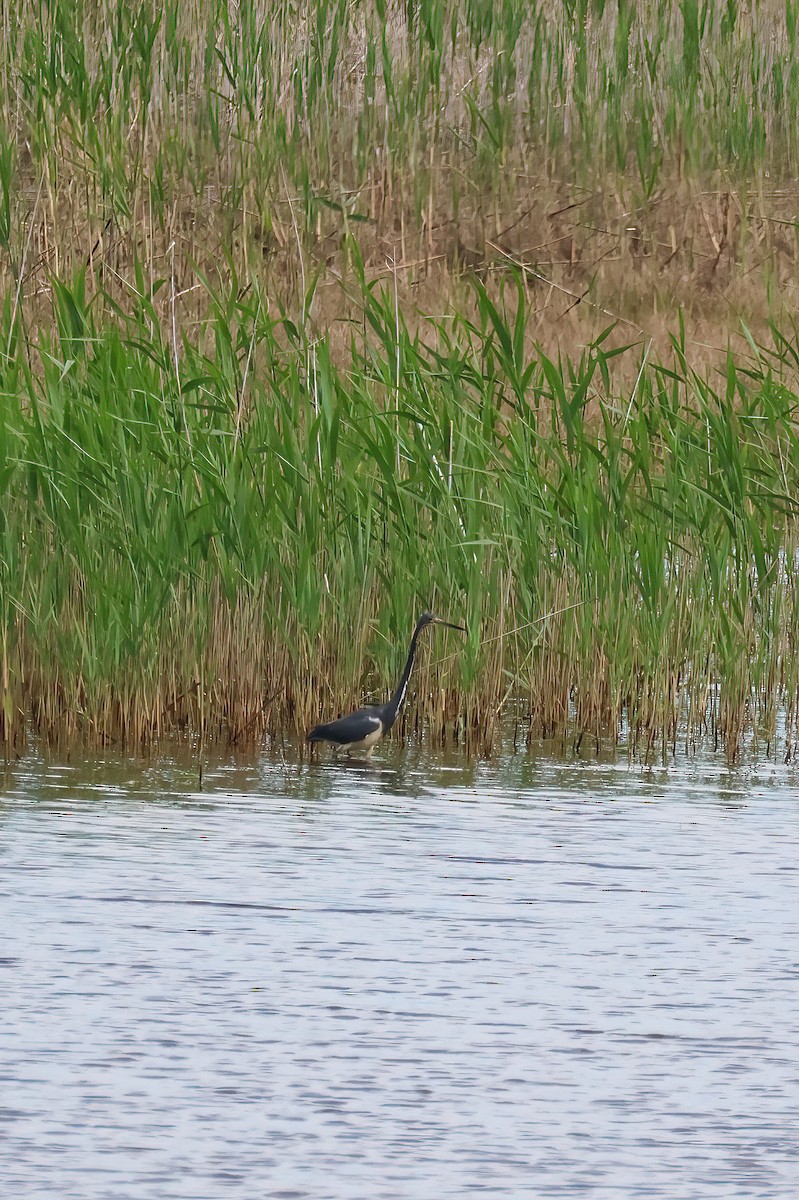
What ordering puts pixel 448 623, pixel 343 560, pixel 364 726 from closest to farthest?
pixel 364 726, pixel 448 623, pixel 343 560

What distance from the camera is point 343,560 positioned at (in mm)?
6902

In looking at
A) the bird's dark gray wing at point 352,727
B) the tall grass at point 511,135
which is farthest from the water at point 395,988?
the tall grass at point 511,135

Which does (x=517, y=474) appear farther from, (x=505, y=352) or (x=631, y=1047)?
(x=631, y=1047)

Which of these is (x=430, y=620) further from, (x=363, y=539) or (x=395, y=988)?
(x=395, y=988)

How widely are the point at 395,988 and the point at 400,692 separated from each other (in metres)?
2.33

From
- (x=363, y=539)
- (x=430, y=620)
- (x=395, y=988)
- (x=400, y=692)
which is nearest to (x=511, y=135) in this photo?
(x=363, y=539)

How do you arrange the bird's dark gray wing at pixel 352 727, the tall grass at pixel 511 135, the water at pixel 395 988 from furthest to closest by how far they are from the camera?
1. the tall grass at pixel 511 135
2. the bird's dark gray wing at pixel 352 727
3. the water at pixel 395 988

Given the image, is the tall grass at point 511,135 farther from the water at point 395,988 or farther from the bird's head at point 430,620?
the water at point 395,988

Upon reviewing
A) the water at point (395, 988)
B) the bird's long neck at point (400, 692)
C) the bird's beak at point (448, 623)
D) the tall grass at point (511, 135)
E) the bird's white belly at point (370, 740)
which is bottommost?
the water at point (395, 988)

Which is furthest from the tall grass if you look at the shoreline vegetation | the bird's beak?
the bird's beak

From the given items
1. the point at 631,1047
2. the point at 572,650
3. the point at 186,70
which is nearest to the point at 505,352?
the point at 572,650

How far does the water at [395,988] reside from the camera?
344cm

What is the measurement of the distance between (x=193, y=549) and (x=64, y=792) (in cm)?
115

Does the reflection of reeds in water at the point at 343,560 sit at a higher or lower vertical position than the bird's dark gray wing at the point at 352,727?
higher
